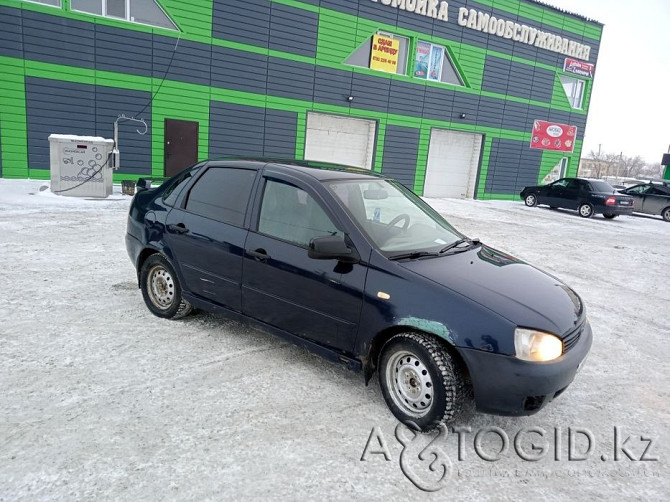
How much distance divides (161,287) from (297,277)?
183 centimetres

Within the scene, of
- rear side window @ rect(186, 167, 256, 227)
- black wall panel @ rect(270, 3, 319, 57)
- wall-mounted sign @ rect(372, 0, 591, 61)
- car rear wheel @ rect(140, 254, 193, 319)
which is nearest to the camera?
rear side window @ rect(186, 167, 256, 227)

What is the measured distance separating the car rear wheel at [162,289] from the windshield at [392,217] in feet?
6.16

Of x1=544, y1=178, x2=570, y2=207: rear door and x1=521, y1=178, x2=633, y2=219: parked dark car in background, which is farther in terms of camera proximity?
x1=544, y1=178, x2=570, y2=207: rear door

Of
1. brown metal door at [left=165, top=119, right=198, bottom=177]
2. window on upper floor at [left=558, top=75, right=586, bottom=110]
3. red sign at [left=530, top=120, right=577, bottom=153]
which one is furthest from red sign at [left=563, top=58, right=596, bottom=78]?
brown metal door at [left=165, top=119, right=198, bottom=177]

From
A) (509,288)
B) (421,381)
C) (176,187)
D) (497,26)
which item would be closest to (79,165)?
(176,187)

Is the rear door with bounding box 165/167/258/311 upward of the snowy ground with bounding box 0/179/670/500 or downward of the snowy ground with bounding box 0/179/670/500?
upward

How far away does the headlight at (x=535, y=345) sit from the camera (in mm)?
2797

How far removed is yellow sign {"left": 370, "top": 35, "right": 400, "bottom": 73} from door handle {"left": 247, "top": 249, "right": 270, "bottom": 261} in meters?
17.6

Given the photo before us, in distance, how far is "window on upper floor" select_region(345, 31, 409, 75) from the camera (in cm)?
1911

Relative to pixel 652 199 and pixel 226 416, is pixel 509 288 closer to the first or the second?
pixel 226 416

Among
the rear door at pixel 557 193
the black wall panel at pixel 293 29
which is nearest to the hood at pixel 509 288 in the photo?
the black wall panel at pixel 293 29

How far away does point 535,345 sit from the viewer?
2836mm

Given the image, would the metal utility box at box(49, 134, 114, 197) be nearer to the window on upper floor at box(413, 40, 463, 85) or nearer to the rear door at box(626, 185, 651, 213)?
the window on upper floor at box(413, 40, 463, 85)

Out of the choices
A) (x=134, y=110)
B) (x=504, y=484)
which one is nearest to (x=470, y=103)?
(x=134, y=110)
